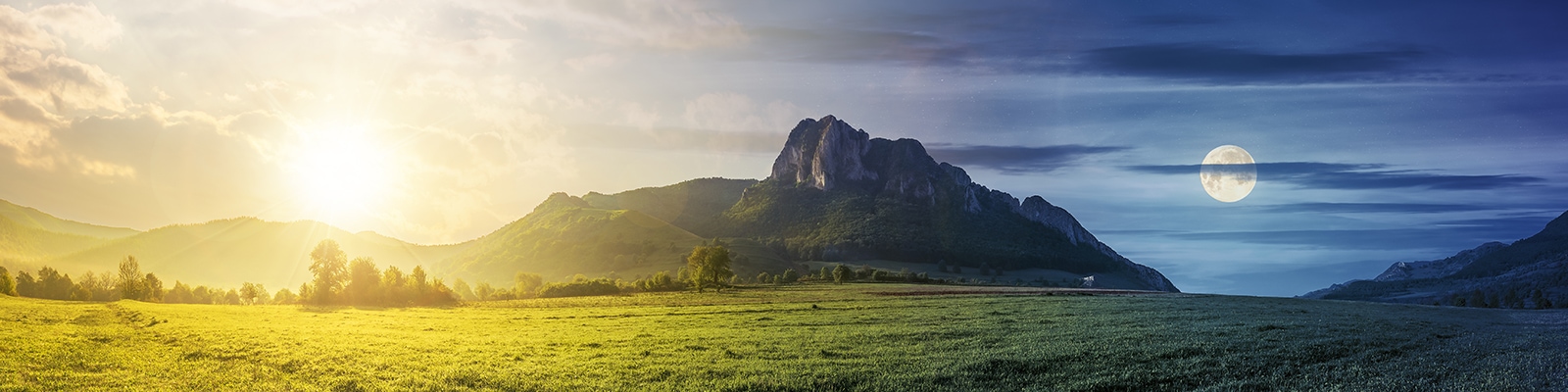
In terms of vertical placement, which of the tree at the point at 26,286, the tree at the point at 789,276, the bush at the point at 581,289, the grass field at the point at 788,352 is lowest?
the grass field at the point at 788,352

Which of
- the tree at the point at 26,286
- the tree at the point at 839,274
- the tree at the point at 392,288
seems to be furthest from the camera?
the tree at the point at 839,274

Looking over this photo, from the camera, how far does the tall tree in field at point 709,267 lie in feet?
412

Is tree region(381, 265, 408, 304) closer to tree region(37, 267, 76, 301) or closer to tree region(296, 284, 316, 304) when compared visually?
tree region(296, 284, 316, 304)

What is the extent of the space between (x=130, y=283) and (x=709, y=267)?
77273 millimetres

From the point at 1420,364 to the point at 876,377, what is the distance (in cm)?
2448

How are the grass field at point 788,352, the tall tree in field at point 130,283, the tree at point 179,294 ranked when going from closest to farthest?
the grass field at point 788,352
the tall tree in field at point 130,283
the tree at point 179,294

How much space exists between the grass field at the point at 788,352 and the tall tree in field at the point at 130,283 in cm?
4512

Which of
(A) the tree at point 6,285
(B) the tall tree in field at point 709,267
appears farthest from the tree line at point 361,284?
(B) the tall tree in field at point 709,267

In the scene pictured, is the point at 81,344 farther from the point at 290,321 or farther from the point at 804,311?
the point at 804,311

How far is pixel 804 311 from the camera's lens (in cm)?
7531

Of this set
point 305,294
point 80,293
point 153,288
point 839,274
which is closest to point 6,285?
point 80,293

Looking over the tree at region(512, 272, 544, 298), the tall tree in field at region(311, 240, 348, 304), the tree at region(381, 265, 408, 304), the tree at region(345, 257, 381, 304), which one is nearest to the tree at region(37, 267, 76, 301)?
the tall tree in field at region(311, 240, 348, 304)

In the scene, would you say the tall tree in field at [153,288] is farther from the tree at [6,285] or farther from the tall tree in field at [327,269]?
the tall tree in field at [327,269]

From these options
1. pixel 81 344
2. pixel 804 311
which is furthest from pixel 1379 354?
pixel 81 344
